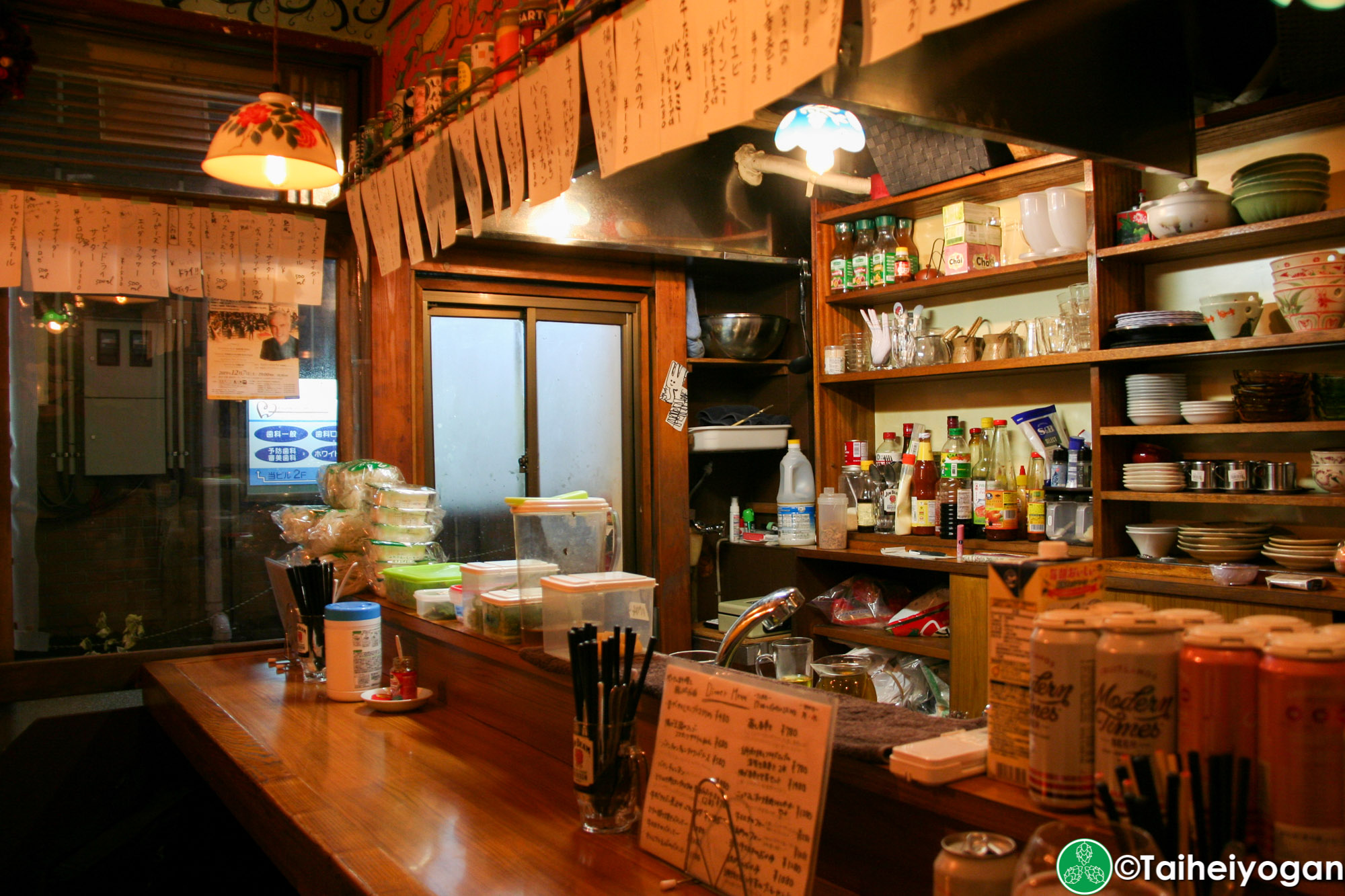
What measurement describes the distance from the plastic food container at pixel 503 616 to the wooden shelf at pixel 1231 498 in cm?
176

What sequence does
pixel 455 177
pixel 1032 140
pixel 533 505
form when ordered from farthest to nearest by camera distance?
pixel 455 177
pixel 533 505
pixel 1032 140

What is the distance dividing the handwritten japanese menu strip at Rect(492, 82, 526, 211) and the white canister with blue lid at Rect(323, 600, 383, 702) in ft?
3.46

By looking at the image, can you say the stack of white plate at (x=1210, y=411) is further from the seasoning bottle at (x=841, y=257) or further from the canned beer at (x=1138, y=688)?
the canned beer at (x=1138, y=688)

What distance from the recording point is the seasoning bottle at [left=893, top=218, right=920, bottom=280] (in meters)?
3.55

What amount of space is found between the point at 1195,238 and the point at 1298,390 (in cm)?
47

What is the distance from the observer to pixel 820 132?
101 inches

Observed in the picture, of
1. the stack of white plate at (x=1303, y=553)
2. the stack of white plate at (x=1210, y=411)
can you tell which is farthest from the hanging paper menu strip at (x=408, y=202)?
the stack of white plate at (x=1303, y=553)

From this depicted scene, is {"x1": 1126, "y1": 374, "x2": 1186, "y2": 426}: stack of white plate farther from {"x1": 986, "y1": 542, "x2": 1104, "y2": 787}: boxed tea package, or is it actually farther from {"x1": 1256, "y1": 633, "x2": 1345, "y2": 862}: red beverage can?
{"x1": 1256, "y1": 633, "x2": 1345, "y2": 862}: red beverage can

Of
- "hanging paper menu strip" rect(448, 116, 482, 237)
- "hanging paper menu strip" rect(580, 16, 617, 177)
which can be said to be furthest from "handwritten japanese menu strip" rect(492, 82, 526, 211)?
"hanging paper menu strip" rect(580, 16, 617, 177)

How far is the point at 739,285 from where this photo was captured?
4.46 meters

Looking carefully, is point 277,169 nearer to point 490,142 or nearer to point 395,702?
point 490,142

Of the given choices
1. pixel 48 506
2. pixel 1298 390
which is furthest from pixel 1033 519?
pixel 48 506

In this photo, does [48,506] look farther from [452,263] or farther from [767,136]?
[767,136]

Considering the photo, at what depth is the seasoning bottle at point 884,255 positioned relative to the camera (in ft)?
11.4
